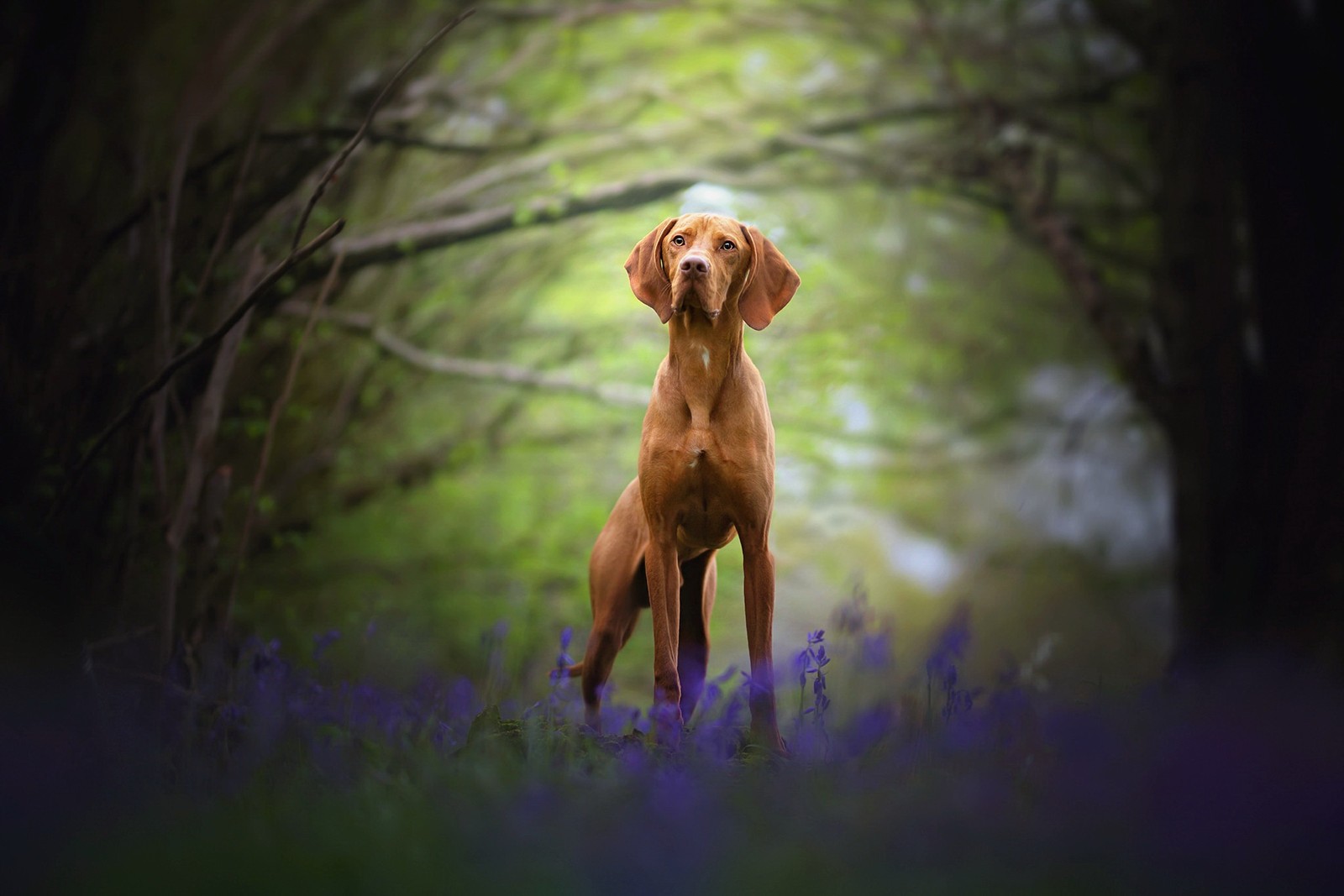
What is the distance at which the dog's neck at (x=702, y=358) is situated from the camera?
3.19 m

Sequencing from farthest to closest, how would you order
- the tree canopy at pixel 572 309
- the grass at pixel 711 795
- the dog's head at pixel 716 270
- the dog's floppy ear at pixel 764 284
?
the tree canopy at pixel 572 309 → the dog's floppy ear at pixel 764 284 → the dog's head at pixel 716 270 → the grass at pixel 711 795

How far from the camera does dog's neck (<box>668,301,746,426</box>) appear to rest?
3.19 m

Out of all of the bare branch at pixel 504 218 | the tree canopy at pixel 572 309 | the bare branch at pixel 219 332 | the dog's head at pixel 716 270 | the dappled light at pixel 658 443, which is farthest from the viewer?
the bare branch at pixel 504 218

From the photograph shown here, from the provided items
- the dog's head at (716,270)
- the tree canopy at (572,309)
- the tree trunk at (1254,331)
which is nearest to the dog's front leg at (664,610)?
the dog's head at (716,270)

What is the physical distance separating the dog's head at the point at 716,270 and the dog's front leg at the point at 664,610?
68 cm

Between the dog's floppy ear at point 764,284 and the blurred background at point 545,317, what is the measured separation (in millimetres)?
1396

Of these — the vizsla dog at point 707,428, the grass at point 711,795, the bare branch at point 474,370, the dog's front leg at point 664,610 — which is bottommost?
the grass at point 711,795

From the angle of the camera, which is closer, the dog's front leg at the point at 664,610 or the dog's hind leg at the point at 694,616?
the dog's front leg at the point at 664,610

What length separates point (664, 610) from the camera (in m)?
3.16

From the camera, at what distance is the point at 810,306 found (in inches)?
390

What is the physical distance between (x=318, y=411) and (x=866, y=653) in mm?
6799

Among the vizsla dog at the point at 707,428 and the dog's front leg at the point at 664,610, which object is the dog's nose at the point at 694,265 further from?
the dog's front leg at the point at 664,610

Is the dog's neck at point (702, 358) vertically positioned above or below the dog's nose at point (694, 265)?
below

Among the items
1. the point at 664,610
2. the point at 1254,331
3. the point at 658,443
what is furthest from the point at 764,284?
the point at 1254,331
